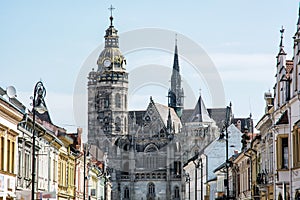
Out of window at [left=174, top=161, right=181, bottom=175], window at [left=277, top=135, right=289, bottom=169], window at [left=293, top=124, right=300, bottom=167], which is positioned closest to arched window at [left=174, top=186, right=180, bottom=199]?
window at [left=174, top=161, right=181, bottom=175]

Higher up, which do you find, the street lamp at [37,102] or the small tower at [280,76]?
the small tower at [280,76]

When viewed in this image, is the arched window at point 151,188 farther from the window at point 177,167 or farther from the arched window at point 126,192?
the window at point 177,167

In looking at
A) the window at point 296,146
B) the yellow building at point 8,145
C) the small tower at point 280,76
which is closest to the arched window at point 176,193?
the small tower at point 280,76

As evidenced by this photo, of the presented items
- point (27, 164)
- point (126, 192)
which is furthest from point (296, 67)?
point (126, 192)

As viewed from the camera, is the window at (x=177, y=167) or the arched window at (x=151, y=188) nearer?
the window at (x=177, y=167)

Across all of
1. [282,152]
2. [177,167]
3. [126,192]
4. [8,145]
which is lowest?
[126,192]

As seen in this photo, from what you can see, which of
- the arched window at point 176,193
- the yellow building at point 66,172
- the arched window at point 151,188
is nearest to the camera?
the yellow building at point 66,172

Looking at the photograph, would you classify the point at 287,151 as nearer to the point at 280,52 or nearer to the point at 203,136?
the point at 280,52

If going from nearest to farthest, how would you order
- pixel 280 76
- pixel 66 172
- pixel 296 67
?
1. pixel 296 67
2. pixel 280 76
3. pixel 66 172

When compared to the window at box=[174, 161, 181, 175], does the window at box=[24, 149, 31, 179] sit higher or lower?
lower

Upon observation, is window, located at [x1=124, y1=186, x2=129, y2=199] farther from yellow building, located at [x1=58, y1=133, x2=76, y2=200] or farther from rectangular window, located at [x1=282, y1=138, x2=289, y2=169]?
rectangular window, located at [x1=282, y1=138, x2=289, y2=169]

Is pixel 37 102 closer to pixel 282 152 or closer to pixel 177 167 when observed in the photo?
pixel 282 152

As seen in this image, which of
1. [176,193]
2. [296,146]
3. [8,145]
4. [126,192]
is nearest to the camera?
[8,145]

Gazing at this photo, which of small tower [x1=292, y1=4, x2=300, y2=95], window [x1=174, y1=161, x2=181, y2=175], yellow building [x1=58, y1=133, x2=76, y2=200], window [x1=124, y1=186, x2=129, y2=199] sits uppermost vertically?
small tower [x1=292, y1=4, x2=300, y2=95]
